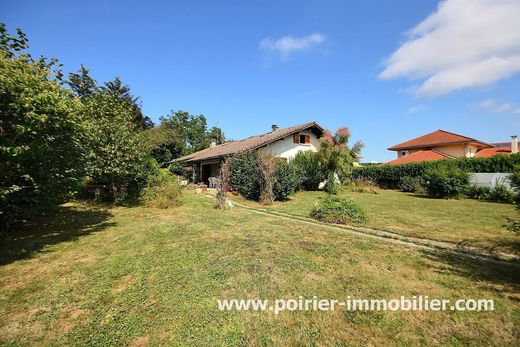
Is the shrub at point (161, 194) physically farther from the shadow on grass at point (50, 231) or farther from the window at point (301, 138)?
the window at point (301, 138)

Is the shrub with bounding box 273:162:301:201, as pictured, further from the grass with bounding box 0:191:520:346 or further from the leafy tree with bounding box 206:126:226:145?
the leafy tree with bounding box 206:126:226:145

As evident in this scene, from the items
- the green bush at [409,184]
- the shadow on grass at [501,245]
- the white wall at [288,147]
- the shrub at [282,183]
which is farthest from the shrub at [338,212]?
the green bush at [409,184]

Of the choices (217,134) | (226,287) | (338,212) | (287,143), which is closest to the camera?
(226,287)

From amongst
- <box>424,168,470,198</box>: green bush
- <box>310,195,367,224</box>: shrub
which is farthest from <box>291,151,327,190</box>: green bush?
<box>310,195,367,224</box>: shrub

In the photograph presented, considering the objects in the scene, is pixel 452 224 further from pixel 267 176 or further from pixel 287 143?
pixel 287 143

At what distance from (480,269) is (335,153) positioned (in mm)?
14935

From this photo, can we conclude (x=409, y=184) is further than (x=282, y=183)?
Yes

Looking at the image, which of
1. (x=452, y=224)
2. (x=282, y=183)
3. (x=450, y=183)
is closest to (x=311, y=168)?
(x=282, y=183)

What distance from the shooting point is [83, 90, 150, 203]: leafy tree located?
10977mm

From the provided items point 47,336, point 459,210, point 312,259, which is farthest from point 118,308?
point 459,210

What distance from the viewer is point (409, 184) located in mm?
21016

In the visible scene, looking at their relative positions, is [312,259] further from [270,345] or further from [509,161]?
[509,161]

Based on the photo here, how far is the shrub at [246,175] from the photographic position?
50.2ft

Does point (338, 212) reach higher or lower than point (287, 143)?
lower
